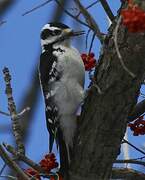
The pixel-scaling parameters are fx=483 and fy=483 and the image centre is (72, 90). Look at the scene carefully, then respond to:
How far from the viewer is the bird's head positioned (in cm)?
378

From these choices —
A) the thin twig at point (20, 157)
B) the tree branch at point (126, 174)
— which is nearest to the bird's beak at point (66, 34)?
the tree branch at point (126, 174)

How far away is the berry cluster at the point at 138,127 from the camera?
3.08m

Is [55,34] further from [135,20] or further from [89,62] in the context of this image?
[135,20]

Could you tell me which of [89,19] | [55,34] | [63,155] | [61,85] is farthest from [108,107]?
[55,34]

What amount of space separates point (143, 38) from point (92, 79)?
446 millimetres

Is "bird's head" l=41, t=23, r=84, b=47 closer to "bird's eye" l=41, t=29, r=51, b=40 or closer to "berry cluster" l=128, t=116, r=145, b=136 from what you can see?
"bird's eye" l=41, t=29, r=51, b=40

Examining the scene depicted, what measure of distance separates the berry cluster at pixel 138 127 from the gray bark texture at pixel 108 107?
1.18ft

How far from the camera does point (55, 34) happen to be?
155 inches

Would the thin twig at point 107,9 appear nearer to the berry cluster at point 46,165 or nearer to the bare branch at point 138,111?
the bare branch at point 138,111

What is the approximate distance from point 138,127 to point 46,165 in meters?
0.67

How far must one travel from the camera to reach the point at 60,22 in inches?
144

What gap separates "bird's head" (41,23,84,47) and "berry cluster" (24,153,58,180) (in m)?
1.17

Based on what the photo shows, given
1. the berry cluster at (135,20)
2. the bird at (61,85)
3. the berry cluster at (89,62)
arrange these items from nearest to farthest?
1. the berry cluster at (135,20)
2. the berry cluster at (89,62)
3. the bird at (61,85)

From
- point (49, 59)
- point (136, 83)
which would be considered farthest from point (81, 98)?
point (136, 83)
